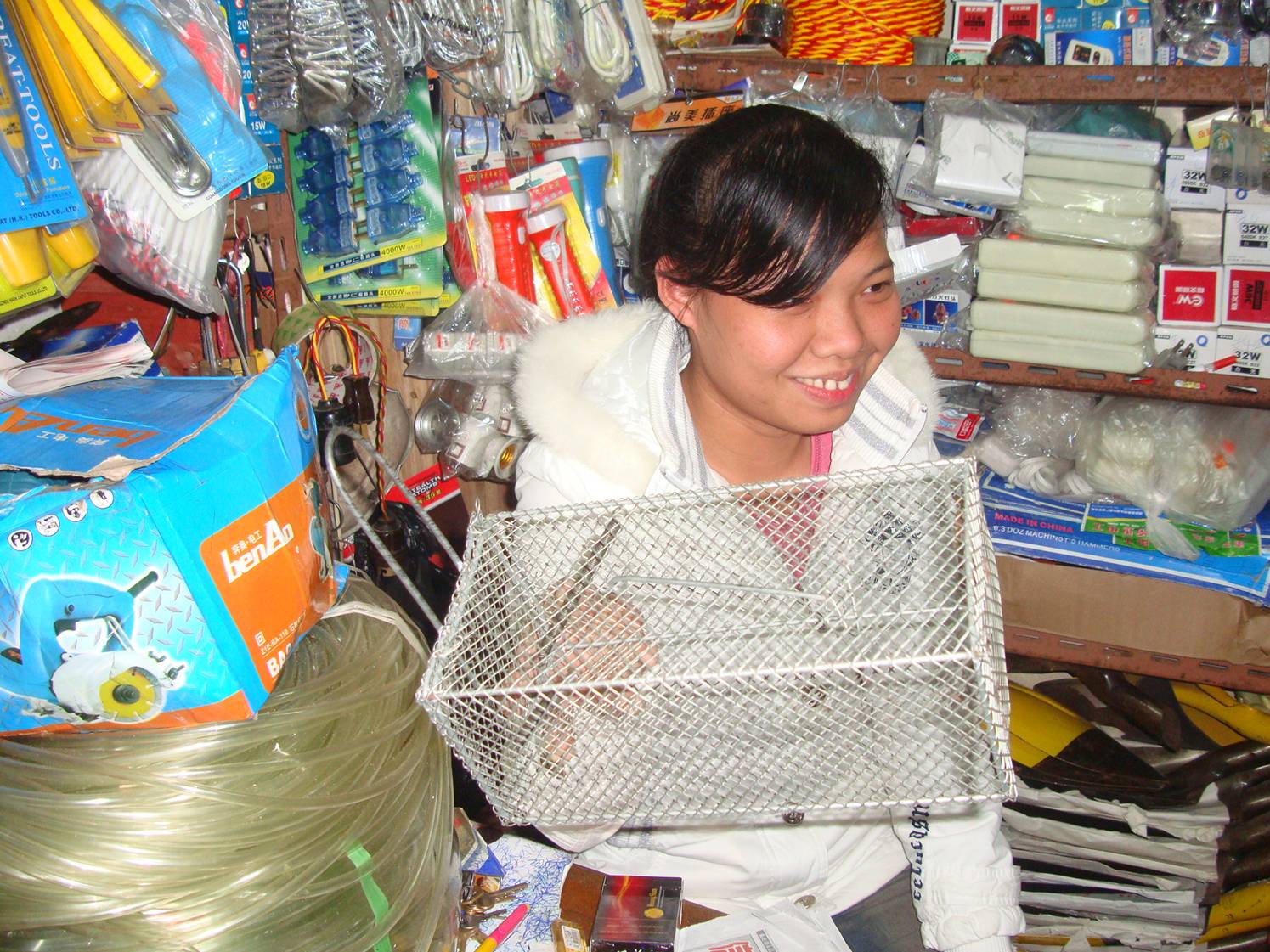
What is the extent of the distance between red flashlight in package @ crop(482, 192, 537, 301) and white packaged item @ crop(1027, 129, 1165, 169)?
92 centimetres

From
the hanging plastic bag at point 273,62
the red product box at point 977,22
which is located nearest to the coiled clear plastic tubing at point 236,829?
the hanging plastic bag at point 273,62

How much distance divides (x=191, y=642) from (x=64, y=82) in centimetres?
67

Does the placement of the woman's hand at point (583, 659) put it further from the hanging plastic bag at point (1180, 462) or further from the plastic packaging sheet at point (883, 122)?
the hanging plastic bag at point (1180, 462)

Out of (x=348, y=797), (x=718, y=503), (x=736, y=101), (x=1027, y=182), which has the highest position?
(x=736, y=101)

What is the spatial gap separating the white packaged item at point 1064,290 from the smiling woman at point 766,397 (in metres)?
0.46

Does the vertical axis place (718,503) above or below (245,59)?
below

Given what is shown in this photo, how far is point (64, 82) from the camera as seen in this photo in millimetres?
938

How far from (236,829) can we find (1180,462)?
66.6 inches

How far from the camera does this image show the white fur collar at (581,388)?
1033 mm

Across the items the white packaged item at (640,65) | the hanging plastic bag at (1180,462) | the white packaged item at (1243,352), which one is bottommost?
the hanging plastic bag at (1180,462)

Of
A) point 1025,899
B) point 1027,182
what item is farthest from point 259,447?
point 1025,899

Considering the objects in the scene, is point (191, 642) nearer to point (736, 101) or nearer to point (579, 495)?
point (579, 495)

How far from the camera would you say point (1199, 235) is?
1.47 m

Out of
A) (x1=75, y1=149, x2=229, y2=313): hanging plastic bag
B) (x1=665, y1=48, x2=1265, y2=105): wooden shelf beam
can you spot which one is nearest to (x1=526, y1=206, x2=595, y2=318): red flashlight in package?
(x1=665, y1=48, x2=1265, y2=105): wooden shelf beam
